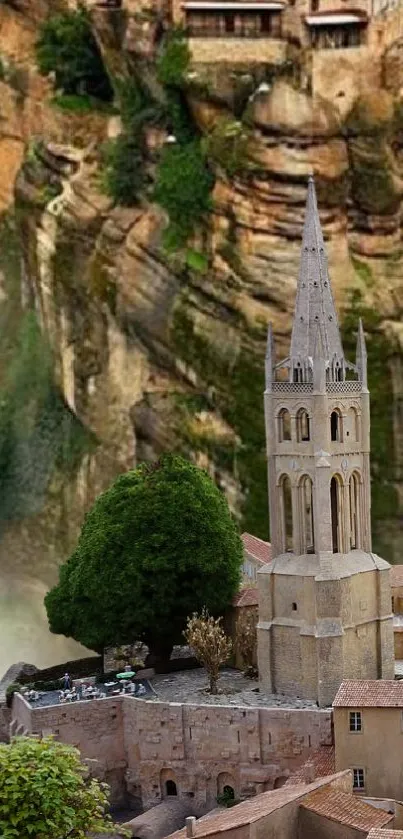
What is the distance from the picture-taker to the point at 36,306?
8450 cm

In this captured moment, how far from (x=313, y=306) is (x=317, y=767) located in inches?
563

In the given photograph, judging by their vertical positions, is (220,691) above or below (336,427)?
below

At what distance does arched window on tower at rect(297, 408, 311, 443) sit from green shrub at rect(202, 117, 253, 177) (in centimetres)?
2422

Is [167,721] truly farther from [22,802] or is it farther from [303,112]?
[303,112]

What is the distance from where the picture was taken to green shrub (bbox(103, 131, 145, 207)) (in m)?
77.8

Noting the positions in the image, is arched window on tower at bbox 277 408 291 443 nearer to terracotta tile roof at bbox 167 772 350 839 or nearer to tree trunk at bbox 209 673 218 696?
tree trunk at bbox 209 673 218 696

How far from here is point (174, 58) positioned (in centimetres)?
7525

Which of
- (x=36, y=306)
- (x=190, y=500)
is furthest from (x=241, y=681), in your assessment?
(x=36, y=306)

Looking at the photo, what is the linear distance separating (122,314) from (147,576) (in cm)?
2548

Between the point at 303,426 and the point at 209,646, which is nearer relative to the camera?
the point at 209,646

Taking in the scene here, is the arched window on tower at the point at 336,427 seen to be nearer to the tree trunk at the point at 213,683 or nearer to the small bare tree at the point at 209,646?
the small bare tree at the point at 209,646

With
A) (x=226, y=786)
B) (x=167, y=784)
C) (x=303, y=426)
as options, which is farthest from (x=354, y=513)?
(x=167, y=784)

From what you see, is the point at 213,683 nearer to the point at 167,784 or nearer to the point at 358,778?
the point at 167,784

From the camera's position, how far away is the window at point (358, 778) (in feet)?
149
